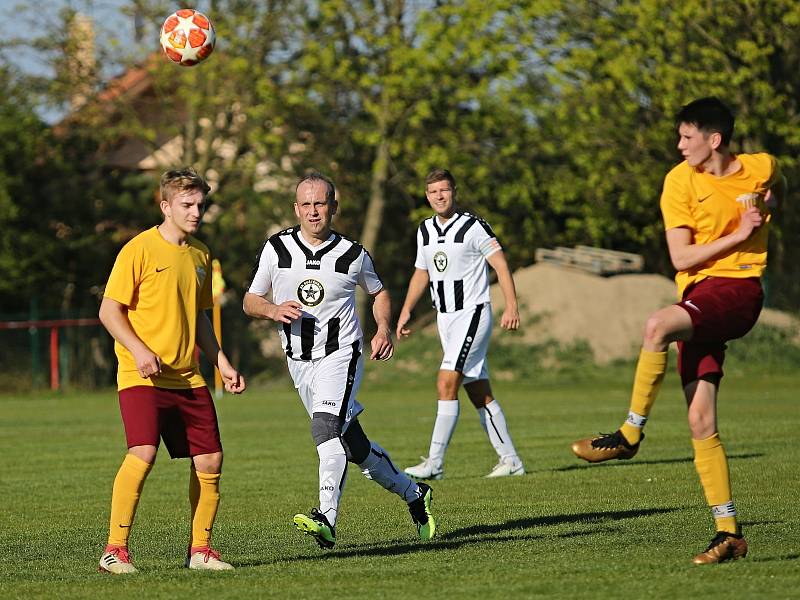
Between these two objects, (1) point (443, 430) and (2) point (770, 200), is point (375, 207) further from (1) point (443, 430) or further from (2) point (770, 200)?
(2) point (770, 200)

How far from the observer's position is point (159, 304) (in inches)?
291

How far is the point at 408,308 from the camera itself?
12.2m

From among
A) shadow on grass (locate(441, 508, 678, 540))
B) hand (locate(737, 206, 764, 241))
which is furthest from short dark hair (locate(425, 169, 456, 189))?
hand (locate(737, 206, 764, 241))

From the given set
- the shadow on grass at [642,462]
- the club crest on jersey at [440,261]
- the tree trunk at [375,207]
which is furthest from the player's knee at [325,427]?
the tree trunk at [375,207]

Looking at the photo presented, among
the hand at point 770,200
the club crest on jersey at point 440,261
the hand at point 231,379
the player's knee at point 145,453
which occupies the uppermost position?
the hand at point 770,200

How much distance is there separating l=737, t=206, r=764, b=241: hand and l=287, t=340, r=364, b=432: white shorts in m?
2.22

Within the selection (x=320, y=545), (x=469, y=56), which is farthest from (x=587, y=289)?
(x=320, y=545)

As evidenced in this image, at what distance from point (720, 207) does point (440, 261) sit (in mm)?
5236

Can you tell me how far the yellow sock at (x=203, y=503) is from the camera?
7.47m

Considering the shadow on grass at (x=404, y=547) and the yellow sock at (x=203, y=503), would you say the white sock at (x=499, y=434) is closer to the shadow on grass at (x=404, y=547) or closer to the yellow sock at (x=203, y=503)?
the shadow on grass at (x=404, y=547)

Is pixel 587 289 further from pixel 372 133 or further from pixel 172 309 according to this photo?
pixel 172 309

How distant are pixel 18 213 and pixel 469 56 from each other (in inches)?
456

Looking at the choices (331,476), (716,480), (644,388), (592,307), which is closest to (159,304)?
(331,476)

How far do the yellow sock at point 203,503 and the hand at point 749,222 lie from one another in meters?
2.86
